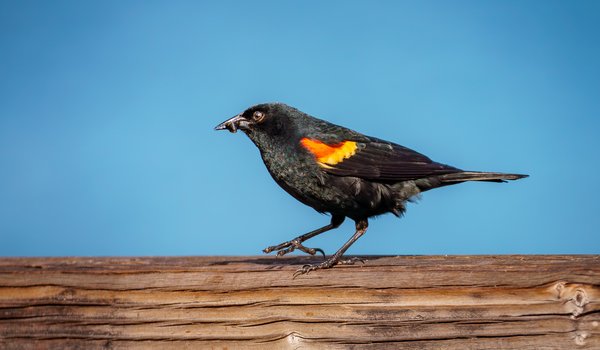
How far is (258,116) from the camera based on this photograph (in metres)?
5.31

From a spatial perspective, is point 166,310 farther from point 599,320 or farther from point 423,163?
point 423,163

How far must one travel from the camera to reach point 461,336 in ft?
9.34

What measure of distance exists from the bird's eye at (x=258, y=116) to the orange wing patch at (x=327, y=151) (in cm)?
46

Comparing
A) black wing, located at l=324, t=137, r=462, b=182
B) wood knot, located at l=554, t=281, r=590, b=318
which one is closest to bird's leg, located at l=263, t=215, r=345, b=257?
black wing, located at l=324, t=137, r=462, b=182

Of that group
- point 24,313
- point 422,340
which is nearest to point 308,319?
point 422,340

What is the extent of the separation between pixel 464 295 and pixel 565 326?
0.43 metres

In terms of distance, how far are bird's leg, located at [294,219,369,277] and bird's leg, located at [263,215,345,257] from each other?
29 cm

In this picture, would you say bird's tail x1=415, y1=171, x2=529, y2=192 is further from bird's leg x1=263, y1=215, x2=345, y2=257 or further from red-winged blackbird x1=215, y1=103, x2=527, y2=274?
bird's leg x1=263, y1=215, x2=345, y2=257

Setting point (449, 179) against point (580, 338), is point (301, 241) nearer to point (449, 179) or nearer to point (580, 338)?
point (449, 179)

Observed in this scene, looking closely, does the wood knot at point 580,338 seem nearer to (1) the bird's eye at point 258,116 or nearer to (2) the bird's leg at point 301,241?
(2) the bird's leg at point 301,241

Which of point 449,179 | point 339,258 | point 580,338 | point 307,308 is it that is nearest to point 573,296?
point 580,338

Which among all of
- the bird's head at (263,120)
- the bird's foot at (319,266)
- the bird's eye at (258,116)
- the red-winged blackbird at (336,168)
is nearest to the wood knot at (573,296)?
the bird's foot at (319,266)

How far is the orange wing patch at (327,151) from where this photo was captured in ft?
16.0

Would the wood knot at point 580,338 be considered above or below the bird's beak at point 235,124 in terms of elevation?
below
